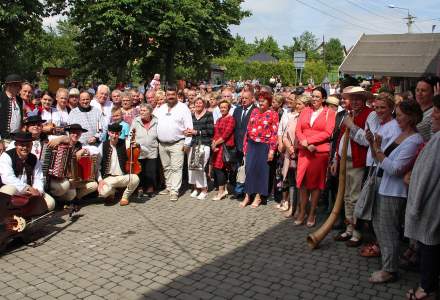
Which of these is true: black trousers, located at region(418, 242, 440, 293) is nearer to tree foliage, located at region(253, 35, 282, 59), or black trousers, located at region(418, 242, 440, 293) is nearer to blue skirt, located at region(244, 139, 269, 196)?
blue skirt, located at region(244, 139, 269, 196)

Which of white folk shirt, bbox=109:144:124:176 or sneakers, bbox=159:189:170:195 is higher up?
white folk shirt, bbox=109:144:124:176

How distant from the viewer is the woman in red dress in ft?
26.0

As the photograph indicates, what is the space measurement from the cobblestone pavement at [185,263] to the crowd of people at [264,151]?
422 millimetres

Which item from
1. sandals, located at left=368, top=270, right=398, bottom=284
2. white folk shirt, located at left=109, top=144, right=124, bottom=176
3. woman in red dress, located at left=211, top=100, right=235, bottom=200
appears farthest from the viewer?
woman in red dress, located at left=211, top=100, right=235, bottom=200

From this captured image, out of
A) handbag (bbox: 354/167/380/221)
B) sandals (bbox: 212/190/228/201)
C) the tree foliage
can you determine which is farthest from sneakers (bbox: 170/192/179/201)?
the tree foliage

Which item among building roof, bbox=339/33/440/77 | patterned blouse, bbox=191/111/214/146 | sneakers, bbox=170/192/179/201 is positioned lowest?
sneakers, bbox=170/192/179/201

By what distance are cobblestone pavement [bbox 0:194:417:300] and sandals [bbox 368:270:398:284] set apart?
2.8 inches

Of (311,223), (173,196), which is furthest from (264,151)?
(173,196)

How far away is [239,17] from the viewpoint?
26562mm

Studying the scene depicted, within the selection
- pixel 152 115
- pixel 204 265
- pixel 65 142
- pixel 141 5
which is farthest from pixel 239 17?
pixel 204 265

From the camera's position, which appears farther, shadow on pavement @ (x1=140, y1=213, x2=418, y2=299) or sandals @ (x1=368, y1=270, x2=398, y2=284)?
sandals @ (x1=368, y1=270, x2=398, y2=284)

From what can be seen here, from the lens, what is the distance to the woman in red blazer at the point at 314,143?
630 cm

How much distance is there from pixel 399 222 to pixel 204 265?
2.25 meters

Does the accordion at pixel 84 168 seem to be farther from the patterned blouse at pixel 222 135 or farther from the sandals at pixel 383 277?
the sandals at pixel 383 277
